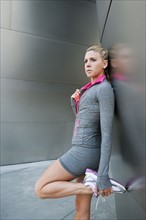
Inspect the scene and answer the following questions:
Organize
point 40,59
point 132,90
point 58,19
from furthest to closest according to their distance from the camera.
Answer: point 58,19, point 40,59, point 132,90

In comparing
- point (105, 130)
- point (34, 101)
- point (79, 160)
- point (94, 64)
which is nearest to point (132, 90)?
point (105, 130)

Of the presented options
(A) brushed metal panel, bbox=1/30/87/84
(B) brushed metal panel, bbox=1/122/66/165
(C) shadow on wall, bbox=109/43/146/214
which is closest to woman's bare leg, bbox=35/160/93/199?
(C) shadow on wall, bbox=109/43/146/214

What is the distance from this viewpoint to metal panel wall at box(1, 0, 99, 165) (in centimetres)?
581

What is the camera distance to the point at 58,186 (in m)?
1.68

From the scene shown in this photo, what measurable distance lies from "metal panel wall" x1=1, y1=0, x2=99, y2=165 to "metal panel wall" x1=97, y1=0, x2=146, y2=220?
4416 millimetres

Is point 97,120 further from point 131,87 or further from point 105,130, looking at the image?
point 131,87

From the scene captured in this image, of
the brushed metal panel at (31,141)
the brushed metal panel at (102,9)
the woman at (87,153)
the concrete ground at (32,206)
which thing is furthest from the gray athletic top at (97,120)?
the brushed metal panel at (31,141)

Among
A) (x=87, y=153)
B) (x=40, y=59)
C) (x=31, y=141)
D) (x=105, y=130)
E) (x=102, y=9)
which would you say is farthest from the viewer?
(x=40, y=59)

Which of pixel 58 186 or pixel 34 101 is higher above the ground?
pixel 34 101

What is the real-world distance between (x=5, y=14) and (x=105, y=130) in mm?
5581

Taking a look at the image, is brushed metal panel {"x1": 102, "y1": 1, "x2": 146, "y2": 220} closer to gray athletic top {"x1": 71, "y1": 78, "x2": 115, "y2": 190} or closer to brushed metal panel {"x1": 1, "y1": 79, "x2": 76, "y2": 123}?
gray athletic top {"x1": 71, "y1": 78, "x2": 115, "y2": 190}

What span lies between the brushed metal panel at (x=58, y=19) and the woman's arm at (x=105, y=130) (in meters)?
5.13

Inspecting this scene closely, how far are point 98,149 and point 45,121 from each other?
4.64 metres

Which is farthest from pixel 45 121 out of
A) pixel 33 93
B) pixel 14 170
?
pixel 14 170
